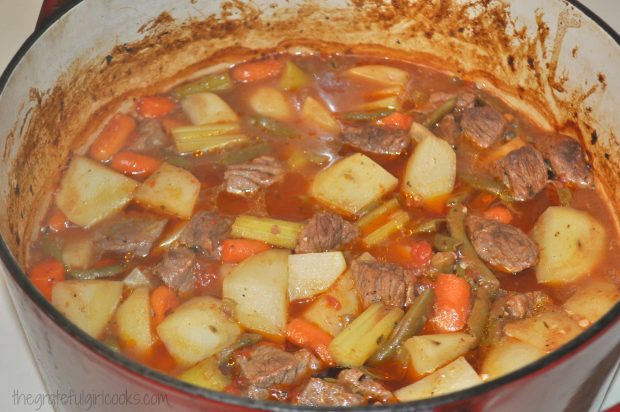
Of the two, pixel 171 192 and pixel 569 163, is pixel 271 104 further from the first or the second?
pixel 569 163

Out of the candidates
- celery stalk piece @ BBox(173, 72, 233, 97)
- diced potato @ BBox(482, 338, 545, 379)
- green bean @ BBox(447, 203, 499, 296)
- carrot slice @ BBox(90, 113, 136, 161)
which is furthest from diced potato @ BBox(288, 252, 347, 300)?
celery stalk piece @ BBox(173, 72, 233, 97)

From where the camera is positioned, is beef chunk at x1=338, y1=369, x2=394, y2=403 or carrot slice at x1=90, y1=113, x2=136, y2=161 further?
carrot slice at x1=90, y1=113, x2=136, y2=161

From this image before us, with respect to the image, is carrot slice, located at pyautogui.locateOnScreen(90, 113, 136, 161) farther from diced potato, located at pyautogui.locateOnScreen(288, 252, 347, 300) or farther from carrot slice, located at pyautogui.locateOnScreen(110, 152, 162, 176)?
diced potato, located at pyautogui.locateOnScreen(288, 252, 347, 300)

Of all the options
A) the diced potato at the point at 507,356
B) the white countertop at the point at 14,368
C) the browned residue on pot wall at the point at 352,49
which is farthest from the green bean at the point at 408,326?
the browned residue on pot wall at the point at 352,49

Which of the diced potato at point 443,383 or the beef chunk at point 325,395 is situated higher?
the beef chunk at point 325,395

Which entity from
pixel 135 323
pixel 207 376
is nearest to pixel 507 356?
pixel 207 376

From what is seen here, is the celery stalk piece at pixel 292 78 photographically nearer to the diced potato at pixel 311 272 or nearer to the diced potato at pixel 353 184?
the diced potato at pixel 353 184

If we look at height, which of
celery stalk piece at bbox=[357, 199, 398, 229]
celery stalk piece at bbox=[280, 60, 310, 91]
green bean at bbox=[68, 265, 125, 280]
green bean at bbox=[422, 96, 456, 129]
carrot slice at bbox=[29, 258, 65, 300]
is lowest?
celery stalk piece at bbox=[357, 199, 398, 229]
